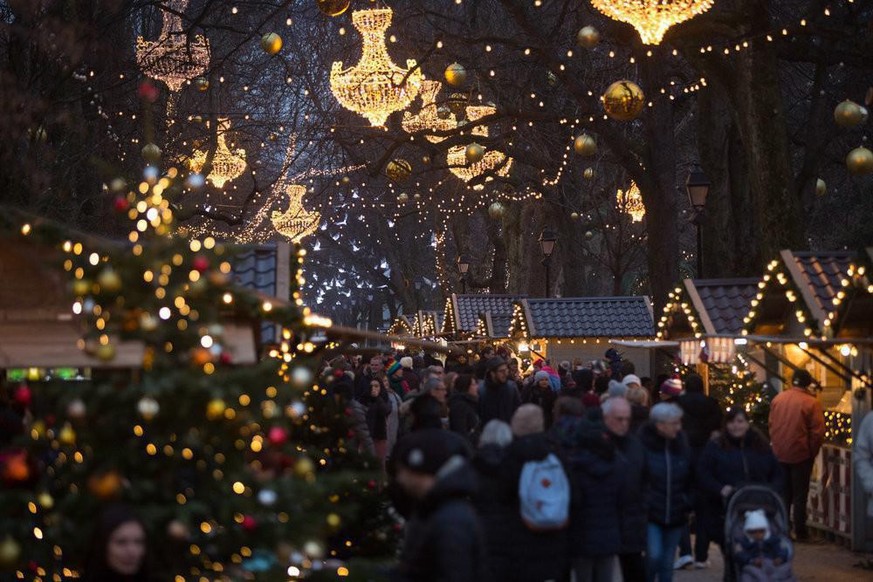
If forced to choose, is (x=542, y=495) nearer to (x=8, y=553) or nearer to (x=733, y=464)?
(x=733, y=464)

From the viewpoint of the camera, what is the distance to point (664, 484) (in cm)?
1173

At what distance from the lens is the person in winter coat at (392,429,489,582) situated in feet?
22.8

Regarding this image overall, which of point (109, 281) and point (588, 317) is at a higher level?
point (588, 317)

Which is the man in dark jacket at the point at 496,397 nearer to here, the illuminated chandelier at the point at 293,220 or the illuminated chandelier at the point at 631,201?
the illuminated chandelier at the point at 631,201

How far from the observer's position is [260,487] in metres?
6.98

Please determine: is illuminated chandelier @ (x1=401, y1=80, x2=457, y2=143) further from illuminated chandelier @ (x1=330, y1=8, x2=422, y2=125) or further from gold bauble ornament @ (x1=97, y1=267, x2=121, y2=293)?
gold bauble ornament @ (x1=97, y1=267, x2=121, y2=293)

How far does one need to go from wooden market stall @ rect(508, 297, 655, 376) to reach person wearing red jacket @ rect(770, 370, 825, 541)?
670 inches

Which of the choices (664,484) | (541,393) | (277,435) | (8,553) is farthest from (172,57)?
(8,553)

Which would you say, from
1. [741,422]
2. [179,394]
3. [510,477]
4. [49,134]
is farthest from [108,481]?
[49,134]

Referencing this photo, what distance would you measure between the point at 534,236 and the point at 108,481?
36.8 metres

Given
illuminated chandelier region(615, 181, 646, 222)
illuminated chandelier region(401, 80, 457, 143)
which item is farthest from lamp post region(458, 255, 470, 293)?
illuminated chandelier region(401, 80, 457, 143)

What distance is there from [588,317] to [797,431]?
720 inches

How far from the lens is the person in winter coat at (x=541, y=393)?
17.5 m

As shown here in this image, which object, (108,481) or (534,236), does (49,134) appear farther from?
(534,236)
